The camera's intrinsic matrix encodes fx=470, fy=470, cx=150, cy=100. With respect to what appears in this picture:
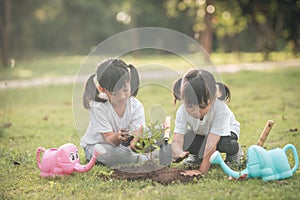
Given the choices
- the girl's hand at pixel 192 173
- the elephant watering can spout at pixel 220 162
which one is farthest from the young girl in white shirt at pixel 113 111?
the elephant watering can spout at pixel 220 162

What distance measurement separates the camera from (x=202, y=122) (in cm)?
379

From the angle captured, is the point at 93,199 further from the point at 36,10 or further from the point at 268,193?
the point at 36,10

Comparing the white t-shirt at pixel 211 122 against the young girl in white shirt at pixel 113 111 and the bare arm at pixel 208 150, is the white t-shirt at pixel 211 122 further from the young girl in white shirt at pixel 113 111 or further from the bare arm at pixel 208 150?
the young girl in white shirt at pixel 113 111

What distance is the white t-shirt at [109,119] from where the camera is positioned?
4078 millimetres

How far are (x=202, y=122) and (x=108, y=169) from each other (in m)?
0.92

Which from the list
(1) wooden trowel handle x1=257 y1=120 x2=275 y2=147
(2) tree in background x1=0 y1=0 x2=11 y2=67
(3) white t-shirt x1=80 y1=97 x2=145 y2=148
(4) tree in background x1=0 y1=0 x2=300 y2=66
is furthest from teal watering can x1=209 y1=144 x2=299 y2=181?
(2) tree in background x1=0 y1=0 x2=11 y2=67

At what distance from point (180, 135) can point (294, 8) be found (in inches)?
672

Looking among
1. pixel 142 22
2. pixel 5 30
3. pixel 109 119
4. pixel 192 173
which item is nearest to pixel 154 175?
pixel 192 173

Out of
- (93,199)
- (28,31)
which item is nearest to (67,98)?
(93,199)

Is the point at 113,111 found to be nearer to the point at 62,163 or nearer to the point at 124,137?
the point at 124,137

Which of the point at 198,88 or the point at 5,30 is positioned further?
the point at 5,30

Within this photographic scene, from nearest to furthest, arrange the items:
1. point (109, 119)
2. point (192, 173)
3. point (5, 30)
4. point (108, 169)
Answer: point (192, 173)
point (108, 169)
point (109, 119)
point (5, 30)

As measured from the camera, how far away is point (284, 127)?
5.54 m

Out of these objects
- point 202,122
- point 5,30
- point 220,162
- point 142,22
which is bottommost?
point 142,22
